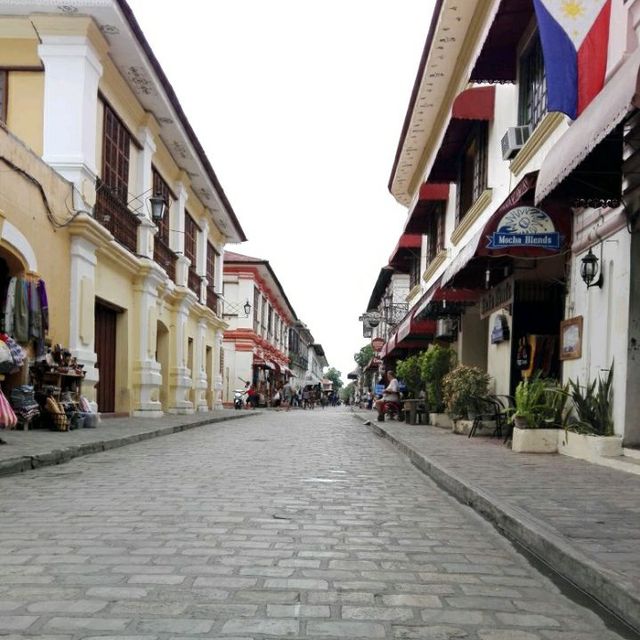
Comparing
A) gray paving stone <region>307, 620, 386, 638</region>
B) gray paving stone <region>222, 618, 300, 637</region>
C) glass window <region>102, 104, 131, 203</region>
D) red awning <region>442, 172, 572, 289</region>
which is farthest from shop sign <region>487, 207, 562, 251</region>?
glass window <region>102, 104, 131, 203</region>

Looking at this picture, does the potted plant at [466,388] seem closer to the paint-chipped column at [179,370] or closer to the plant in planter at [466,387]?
the plant in planter at [466,387]

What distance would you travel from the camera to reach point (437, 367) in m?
15.6

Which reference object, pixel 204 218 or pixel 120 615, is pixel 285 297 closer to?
pixel 204 218

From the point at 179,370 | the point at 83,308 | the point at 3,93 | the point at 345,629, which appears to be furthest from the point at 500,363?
the point at 179,370

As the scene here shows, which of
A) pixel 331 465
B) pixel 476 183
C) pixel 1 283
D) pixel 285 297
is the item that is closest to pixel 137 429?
pixel 1 283

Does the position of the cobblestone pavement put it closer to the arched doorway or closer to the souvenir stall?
the souvenir stall

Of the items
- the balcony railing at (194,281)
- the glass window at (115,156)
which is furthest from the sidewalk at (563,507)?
the balcony railing at (194,281)

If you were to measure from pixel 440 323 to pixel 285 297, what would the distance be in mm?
33920

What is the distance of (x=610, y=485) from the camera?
257 inches

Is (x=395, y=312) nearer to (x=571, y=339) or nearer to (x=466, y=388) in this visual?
(x=466, y=388)

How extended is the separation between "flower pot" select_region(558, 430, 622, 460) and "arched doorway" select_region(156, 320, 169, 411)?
46.9ft

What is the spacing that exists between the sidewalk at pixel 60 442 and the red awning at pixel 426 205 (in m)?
9.13

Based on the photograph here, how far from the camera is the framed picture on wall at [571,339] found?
921 cm

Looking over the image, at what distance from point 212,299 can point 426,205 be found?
10.8m
